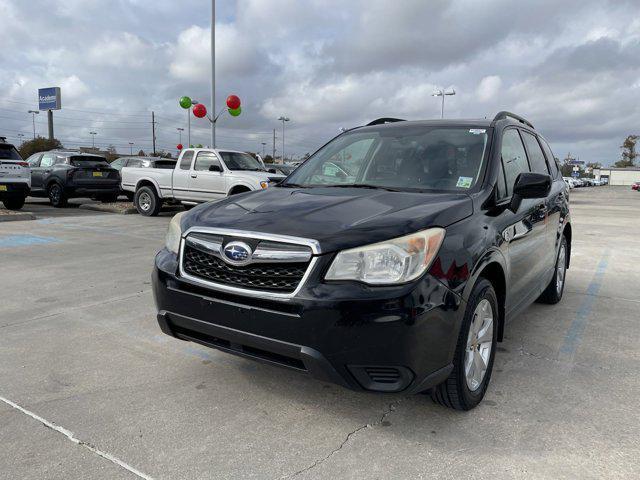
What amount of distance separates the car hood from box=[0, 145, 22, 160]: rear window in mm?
12055

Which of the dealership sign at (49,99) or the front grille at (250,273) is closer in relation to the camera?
the front grille at (250,273)

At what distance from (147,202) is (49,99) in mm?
26013

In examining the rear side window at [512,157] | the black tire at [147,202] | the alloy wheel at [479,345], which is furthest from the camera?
the black tire at [147,202]

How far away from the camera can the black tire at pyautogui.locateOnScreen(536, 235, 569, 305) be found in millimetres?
5039

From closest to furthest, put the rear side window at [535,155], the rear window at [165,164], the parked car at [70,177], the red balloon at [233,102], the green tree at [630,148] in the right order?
the rear side window at [535,155]
the parked car at [70,177]
the rear window at [165,164]
the red balloon at [233,102]
the green tree at [630,148]

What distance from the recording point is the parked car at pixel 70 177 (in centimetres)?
1533

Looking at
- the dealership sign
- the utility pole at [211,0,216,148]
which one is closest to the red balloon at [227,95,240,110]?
the utility pole at [211,0,216,148]

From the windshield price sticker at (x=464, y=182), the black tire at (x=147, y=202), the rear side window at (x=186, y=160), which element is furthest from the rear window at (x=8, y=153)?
the windshield price sticker at (x=464, y=182)

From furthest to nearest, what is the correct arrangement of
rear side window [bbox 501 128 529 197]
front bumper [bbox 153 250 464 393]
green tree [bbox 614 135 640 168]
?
green tree [bbox 614 135 640 168] → rear side window [bbox 501 128 529 197] → front bumper [bbox 153 250 464 393]

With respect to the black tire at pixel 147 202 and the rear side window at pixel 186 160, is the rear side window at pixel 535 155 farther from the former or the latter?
the black tire at pixel 147 202

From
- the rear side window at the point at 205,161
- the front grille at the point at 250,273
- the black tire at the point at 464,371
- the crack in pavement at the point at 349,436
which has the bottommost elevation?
the crack in pavement at the point at 349,436

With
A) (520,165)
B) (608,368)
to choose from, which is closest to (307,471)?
(608,368)

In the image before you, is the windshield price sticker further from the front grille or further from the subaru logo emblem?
the subaru logo emblem

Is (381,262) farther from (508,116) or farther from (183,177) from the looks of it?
(183,177)
